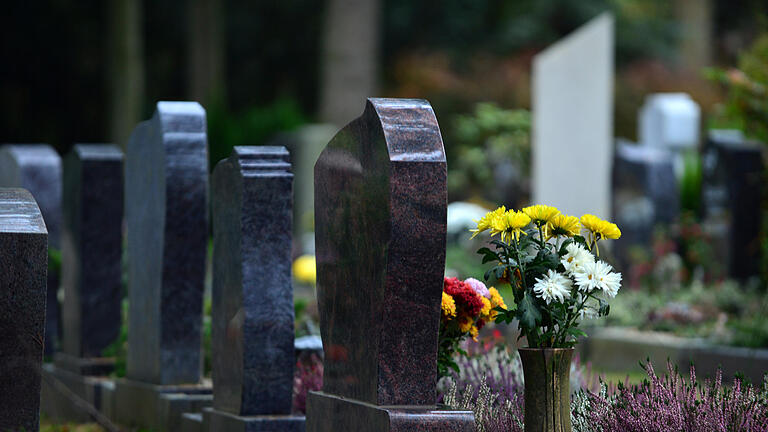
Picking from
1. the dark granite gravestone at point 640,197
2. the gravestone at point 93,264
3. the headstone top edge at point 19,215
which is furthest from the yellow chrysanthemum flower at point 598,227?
the dark granite gravestone at point 640,197

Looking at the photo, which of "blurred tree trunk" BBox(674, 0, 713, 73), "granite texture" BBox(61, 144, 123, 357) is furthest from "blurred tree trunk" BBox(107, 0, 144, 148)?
"blurred tree trunk" BBox(674, 0, 713, 73)

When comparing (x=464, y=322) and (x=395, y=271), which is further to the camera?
(x=464, y=322)

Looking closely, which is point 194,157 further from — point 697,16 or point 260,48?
point 697,16

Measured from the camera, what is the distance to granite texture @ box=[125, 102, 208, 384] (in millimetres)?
7105

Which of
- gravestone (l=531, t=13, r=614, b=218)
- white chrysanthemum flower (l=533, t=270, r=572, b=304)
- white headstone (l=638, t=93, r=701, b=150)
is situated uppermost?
white headstone (l=638, t=93, r=701, b=150)

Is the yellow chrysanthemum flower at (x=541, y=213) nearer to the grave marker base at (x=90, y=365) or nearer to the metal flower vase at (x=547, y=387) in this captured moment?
the metal flower vase at (x=547, y=387)

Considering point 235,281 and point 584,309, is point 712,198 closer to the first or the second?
point 235,281

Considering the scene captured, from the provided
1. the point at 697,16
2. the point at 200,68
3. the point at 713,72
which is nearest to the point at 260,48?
the point at 200,68

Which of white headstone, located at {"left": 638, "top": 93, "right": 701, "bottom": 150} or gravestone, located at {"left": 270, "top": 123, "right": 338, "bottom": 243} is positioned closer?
gravestone, located at {"left": 270, "top": 123, "right": 338, "bottom": 243}

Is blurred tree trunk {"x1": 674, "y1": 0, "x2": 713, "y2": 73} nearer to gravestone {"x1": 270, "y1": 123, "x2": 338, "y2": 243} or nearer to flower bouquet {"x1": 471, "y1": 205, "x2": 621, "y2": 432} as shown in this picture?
gravestone {"x1": 270, "y1": 123, "x2": 338, "y2": 243}

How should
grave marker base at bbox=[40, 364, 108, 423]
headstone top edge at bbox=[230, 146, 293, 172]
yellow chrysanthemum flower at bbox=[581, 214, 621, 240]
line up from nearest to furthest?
yellow chrysanthemum flower at bbox=[581, 214, 621, 240] → headstone top edge at bbox=[230, 146, 293, 172] → grave marker base at bbox=[40, 364, 108, 423]

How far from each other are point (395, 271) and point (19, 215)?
6.18ft

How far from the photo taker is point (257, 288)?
6113 mm

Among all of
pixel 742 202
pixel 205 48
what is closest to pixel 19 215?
pixel 742 202
